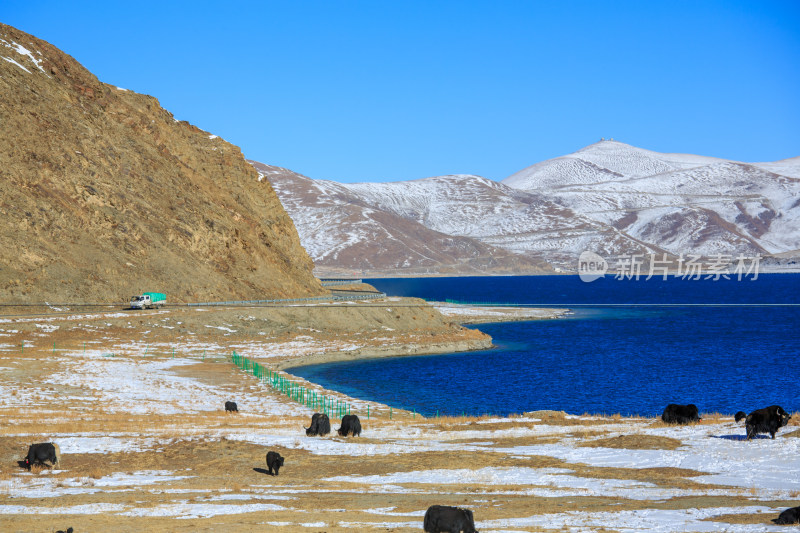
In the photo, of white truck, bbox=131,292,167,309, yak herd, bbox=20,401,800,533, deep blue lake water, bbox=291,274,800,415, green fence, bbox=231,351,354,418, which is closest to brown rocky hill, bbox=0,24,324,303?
white truck, bbox=131,292,167,309

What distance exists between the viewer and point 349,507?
21.3 metres

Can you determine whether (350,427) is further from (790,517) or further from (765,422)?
(790,517)

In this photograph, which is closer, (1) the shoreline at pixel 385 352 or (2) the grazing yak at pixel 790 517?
(2) the grazing yak at pixel 790 517

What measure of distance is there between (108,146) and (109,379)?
60.6 m

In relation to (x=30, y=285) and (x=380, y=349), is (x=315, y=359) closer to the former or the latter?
(x=380, y=349)

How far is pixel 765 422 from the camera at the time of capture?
2852cm

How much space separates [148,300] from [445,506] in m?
73.4

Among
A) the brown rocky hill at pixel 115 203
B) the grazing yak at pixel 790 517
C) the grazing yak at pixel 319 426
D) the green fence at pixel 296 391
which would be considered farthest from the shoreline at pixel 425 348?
the grazing yak at pixel 790 517

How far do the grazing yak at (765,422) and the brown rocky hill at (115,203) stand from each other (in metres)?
71.8

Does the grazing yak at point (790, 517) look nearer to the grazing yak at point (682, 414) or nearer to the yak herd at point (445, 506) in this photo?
the yak herd at point (445, 506)

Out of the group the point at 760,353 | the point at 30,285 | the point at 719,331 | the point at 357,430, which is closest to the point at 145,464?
the point at 357,430

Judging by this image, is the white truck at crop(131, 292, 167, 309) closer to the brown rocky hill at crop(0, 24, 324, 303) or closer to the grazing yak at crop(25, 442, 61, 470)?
the brown rocky hill at crop(0, 24, 324, 303)

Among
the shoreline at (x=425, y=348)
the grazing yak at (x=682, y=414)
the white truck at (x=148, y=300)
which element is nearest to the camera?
the grazing yak at (x=682, y=414)

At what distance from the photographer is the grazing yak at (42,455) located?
85.8 ft
